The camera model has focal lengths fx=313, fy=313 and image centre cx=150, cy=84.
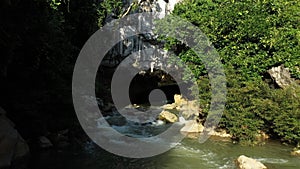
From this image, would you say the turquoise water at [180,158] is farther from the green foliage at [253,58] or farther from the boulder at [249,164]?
the green foliage at [253,58]

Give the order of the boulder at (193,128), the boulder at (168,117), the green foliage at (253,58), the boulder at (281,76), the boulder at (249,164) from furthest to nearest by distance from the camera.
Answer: the boulder at (168,117) < the boulder at (193,128) < the boulder at (281,76) < the green foliage at (253,58) < the boulder at (249,164)

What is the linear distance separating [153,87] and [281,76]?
1805 cm

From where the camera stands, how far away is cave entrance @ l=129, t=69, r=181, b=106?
28.4m

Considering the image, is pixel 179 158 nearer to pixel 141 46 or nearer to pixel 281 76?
pixel 281 76

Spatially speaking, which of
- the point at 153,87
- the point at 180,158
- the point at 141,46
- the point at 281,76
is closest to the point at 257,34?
the point at 281,76

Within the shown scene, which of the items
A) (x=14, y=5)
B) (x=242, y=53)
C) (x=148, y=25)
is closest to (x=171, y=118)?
(x=242, y=53)

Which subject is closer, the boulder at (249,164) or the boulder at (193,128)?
the boulder at (249,164)

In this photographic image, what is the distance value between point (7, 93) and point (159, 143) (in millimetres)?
6515

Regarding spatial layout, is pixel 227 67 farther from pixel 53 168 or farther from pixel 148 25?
pixel 148 25

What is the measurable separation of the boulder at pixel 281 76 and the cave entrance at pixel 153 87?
12.9 m

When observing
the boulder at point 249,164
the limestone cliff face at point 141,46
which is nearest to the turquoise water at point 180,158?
the boulder at point 249,164

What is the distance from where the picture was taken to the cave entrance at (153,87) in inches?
1117

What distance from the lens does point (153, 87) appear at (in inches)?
1257

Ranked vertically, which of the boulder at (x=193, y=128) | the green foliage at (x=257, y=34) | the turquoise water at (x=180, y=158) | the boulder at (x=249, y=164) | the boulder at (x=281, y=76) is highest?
the green foliage at (x=257, y=34)
